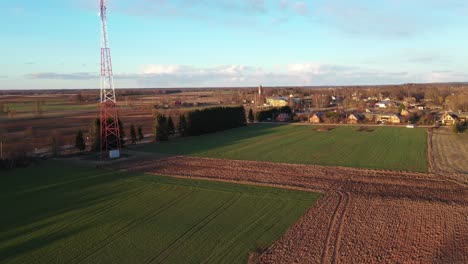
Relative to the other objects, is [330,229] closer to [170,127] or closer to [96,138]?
[96,138]

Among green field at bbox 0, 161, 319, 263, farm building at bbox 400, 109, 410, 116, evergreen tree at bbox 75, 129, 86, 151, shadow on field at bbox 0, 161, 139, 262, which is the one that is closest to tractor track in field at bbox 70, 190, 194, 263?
green field at bbox 0, 161, 319, 263

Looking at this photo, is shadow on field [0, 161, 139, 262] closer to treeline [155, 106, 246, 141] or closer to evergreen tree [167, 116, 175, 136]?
treeline [155, 106, 246, 141]

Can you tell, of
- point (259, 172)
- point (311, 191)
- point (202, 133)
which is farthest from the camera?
point (202, 133)

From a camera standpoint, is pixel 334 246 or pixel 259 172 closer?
pixel 334 246

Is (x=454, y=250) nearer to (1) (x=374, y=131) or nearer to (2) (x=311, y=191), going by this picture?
(2) (x=311, y=191)

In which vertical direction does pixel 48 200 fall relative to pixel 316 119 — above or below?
below

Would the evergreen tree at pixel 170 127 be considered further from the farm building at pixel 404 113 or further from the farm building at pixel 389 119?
the farm building at pixel 404 113

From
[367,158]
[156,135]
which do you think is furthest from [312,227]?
[156,135]

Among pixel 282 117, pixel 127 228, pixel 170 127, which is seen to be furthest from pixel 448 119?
pixel 127 228
